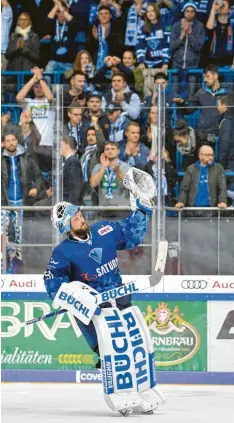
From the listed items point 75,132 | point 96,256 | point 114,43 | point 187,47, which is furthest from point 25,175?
point 114,43

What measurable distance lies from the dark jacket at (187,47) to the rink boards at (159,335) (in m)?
3.45

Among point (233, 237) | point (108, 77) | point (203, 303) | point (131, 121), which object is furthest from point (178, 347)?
point (108, 77)

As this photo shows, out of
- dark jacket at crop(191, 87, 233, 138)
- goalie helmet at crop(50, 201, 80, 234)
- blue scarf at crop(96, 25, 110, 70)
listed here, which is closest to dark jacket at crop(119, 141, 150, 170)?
dark jacket at crop(191, 87, 233, 138)

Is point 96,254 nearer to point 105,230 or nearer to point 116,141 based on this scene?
point 105,230

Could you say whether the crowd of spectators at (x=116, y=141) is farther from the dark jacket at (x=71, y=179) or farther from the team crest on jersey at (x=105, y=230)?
the team crest on jersey at (x=105, y=230)

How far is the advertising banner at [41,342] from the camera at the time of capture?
9242 mm

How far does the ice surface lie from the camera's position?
629cm

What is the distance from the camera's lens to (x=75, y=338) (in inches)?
364

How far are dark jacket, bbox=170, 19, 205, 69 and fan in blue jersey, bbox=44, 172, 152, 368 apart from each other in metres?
5.25

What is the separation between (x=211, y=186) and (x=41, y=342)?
1.88 m

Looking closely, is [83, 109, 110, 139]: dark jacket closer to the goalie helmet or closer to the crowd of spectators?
the crowd of spectators

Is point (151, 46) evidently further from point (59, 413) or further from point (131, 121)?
point (59, 413)

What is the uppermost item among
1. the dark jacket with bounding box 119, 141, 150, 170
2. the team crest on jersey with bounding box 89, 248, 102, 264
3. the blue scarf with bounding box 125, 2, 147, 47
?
the blue scarf with bounding box 125, 2, 147, 47

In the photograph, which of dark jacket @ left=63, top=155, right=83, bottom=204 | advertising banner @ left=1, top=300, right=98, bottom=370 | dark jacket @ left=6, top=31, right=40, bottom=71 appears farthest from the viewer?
dark jacket @ left=6, top=31, right=40, bottom=71
